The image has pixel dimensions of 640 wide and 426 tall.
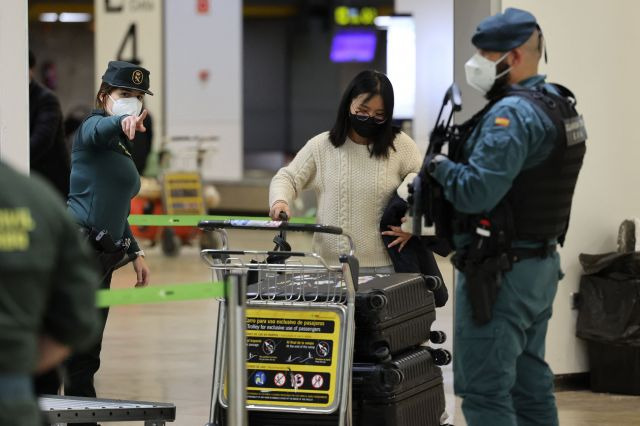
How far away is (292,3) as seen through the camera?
2586 cm

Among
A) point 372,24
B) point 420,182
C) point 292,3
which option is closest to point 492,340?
point 420,182

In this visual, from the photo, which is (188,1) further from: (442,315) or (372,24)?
(442,315)

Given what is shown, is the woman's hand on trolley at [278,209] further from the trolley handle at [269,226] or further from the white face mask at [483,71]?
the white face mask at [483,71]

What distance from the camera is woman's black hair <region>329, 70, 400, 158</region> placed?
4715mm

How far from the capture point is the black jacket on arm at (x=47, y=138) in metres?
6.37

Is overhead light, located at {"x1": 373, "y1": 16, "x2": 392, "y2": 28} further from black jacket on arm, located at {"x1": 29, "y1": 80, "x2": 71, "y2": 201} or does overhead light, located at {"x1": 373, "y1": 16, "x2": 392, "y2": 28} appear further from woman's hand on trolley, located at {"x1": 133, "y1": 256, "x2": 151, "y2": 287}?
woman's hand on trolley, located at {"x1": 133, "y1": 256, "x2": 151, "y2": 287}

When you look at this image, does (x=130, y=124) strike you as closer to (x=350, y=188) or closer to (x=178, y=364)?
(x=350, y=188)

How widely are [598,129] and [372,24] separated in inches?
689

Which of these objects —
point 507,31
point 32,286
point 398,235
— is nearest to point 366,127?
point 398,235

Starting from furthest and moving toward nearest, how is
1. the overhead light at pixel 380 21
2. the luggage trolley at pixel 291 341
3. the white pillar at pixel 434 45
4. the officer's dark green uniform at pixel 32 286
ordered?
the overhead light at pixel 380 21 < the white pillar at pixel 434 45 < the luggage trolley at pixel 291 341 < the officer's dark green uniform at pixel 32 286

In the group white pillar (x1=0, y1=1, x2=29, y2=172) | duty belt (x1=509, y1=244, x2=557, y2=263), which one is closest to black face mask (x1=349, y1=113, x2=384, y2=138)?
duty belt (x1=509, y1=244, x2=557, y2=263)

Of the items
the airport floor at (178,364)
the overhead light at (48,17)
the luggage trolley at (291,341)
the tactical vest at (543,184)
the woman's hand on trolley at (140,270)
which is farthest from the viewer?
the overhead light at (48,17)

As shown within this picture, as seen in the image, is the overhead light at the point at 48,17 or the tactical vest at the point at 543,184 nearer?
the tactical vest at the point at 543,184

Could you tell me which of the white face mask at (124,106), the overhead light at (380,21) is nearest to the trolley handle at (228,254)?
the white face mask at (124,106)
